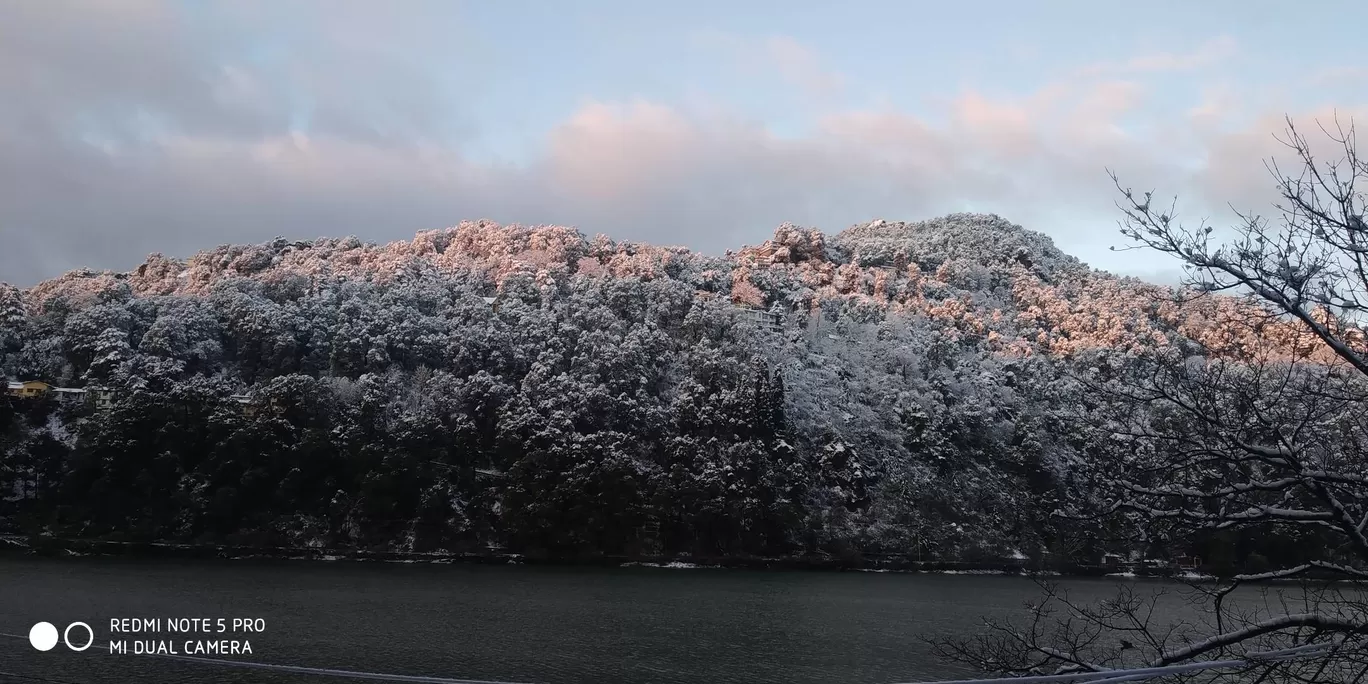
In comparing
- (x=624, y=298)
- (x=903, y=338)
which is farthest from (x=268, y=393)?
(x=903, y=338)

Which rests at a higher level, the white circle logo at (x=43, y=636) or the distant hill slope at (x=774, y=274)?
the distant hill slope at (x=774, y=274)

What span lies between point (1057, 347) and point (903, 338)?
16.4 metres

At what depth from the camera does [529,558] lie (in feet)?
180

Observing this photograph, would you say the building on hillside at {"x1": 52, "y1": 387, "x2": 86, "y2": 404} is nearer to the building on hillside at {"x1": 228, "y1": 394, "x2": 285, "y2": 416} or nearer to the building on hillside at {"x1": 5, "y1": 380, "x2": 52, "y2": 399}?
the building on hillside at {"x1": 5, "y1": 380, "x2": 52, "y2": 399}

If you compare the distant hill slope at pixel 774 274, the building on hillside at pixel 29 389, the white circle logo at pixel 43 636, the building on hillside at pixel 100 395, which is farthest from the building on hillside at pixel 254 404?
the white circle logo at pixel 43 636

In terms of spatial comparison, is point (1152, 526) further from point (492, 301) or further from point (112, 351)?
point (492, 301)

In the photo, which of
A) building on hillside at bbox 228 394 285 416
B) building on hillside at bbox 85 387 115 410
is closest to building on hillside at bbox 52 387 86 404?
building on hillside at bbox 85 387 115 410

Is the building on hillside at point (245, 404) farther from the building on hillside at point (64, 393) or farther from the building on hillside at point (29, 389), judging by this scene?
the building on hillside at point (29, 389)

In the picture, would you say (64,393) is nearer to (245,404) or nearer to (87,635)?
(245,404)

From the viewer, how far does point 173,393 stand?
2271 inches

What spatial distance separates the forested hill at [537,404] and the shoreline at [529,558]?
0.83 m

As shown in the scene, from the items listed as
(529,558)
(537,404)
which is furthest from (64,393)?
(529,558)

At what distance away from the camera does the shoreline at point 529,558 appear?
50250 mm

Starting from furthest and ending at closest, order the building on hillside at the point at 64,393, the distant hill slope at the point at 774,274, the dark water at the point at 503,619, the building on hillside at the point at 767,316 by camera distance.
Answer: the building on hillside at the point at 767,316 → the distant hill slope at the point at 774,274 → the building on hillside at the point at 64,393 → the dark water at the point at 503,619
